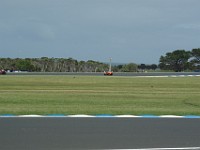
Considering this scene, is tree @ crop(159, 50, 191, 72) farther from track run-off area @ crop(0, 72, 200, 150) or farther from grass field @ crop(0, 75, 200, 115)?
track run-off area @ crop(0, 72, 200, 150)

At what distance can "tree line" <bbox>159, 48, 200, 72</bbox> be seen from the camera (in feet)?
308

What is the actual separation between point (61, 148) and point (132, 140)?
163 cm

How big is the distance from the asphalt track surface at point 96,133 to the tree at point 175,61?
83857 millimetres

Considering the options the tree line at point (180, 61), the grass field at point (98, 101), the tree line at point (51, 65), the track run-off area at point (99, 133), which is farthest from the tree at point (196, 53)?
the track run-off area at point (99, 133)

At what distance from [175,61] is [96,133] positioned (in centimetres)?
8801

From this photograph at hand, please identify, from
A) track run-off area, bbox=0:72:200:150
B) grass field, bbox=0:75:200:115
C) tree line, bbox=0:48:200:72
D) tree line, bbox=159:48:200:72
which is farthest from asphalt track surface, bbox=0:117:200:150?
tree line, bbox=159:48:200:72

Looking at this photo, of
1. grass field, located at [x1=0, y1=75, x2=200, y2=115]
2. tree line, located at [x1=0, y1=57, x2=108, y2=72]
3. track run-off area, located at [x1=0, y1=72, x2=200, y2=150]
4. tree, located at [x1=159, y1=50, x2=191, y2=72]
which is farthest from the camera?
tree, located at [x1=159, y1=50, x2=191, y2=72]

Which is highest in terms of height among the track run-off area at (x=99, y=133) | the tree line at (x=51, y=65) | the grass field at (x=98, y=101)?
the tree line at (x=51, y=65)

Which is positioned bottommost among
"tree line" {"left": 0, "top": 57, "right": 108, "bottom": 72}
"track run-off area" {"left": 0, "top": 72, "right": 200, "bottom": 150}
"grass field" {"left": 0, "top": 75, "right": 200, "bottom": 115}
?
"grass field" {"left": 0, "top": 75, "right": 200, "bottom": 115}

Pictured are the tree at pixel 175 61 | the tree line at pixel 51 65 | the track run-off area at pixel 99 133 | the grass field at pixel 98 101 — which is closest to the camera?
the track run-off area at pixel 99 133

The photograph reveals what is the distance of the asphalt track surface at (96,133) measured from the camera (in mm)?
7845

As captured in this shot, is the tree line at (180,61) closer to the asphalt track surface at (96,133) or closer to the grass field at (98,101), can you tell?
the grass field at (98,101)

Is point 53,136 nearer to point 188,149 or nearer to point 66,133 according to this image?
point 66,133

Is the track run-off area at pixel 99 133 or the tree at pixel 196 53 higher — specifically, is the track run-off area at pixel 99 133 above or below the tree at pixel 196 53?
below
